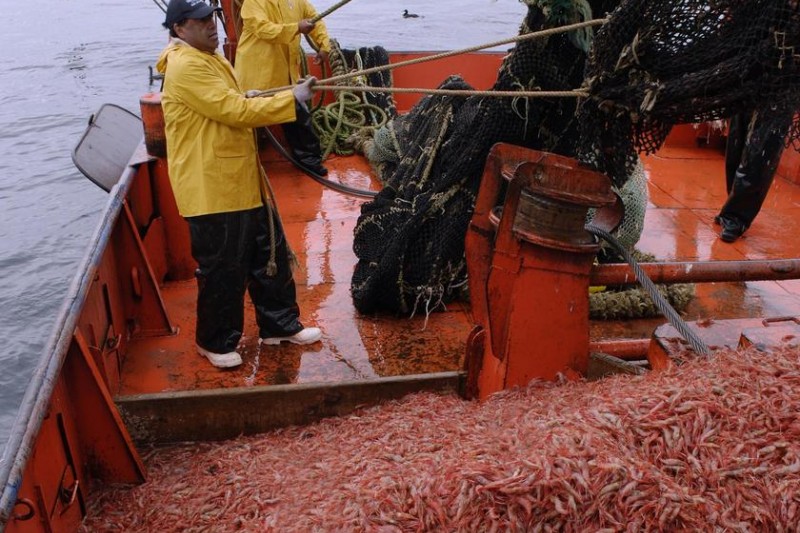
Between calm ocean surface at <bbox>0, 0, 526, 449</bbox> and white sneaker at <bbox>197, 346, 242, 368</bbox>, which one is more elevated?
white sneaker at <bbox>197, 346, 242, 368</bbox>

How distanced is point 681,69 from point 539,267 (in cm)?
110

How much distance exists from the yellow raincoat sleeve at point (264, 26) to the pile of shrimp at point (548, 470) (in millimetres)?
4713

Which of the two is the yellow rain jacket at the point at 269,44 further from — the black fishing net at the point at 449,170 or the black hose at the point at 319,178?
the black fishing net at the point at 449,170

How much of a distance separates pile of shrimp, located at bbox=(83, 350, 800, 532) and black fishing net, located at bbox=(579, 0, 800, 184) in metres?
1.12

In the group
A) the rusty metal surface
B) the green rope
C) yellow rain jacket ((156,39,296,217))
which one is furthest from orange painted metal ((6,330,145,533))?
the green rope

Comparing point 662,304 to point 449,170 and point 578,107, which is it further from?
point 449,170

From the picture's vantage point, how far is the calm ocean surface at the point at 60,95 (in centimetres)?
1080

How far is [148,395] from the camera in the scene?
401 cm

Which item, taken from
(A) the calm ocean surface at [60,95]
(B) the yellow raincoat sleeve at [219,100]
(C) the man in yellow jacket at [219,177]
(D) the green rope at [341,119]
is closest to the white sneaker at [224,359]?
(C) the man in yellow jacket at [219,177]

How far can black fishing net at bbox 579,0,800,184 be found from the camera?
9.14 feet

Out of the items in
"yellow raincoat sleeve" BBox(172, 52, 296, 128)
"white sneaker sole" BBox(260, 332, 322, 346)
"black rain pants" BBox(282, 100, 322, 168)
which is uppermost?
"yellow raincoat sleeve" BBox(172, 52, 296, 128)

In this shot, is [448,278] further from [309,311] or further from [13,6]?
[13,6]

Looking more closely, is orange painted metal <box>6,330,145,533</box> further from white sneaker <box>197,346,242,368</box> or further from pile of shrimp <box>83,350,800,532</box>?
white sneaker <box>197,346,242,368</box>

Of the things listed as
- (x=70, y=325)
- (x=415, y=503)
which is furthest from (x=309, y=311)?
(x=415, y=503)
